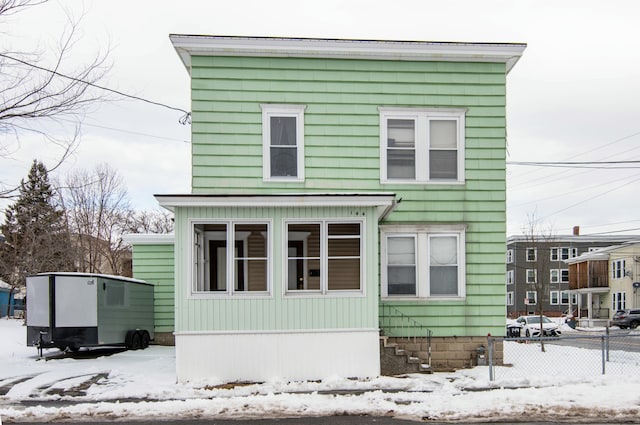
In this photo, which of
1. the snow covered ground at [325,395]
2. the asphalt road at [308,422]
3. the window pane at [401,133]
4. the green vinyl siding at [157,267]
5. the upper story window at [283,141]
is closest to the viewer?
the asphalt road at [308,422]

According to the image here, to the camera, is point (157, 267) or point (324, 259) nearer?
point (324, 259)

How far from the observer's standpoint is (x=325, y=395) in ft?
36.0

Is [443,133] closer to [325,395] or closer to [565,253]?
[325,395]

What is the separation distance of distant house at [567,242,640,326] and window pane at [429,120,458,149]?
41.3 m

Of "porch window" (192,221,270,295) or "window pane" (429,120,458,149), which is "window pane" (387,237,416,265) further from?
"porch window" (192,221,270,295)

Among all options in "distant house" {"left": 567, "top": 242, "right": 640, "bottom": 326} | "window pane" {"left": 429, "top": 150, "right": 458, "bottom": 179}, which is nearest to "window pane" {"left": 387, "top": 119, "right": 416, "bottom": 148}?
"window pane" {"left": 429, "top": 150, "right": 458, "bottom": 179}

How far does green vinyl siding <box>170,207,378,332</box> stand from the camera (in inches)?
496

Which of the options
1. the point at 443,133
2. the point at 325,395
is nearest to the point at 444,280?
the point at 443,133

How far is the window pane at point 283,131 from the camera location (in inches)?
580

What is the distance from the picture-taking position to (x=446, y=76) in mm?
15000

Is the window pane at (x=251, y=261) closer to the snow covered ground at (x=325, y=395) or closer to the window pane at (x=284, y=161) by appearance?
the window pane at (x=284, y=161)

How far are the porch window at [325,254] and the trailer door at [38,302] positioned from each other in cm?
645

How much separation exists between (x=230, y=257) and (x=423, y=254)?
190 inches

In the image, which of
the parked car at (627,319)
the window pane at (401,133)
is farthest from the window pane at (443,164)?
the parked car at (627,319)
